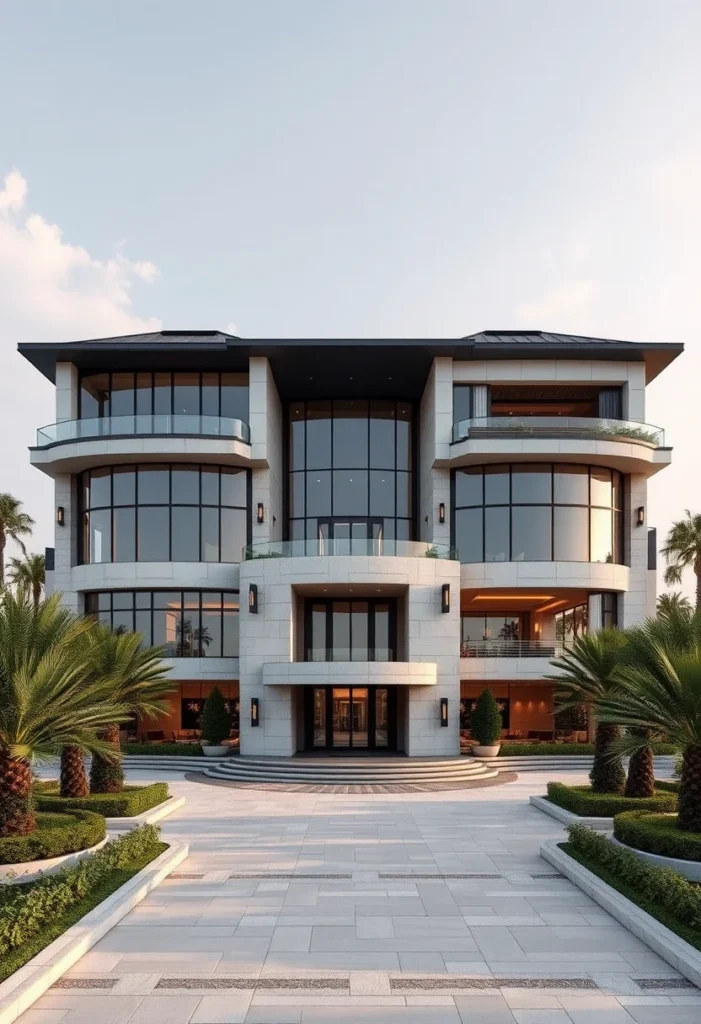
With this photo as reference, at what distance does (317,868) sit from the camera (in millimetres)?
13555

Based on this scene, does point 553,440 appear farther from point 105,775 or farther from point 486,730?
point 105,775

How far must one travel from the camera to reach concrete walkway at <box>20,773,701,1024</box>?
7.75 m

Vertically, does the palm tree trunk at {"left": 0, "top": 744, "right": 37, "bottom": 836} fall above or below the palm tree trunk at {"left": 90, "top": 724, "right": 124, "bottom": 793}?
above

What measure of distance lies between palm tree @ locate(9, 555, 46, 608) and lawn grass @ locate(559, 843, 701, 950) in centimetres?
4455

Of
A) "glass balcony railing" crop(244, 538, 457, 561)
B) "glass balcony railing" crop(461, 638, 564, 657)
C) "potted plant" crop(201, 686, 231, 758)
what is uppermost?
"glass balcony railing" crop(244, 538, 457, 561)

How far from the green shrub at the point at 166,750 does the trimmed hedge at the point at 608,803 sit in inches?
579

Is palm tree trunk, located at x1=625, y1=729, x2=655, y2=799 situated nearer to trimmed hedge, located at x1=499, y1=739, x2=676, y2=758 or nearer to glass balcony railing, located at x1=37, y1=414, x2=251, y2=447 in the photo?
trimmed hedge, located at x1=499, y1=739, x2=676, y2=758

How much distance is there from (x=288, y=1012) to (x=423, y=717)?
20.2 meters

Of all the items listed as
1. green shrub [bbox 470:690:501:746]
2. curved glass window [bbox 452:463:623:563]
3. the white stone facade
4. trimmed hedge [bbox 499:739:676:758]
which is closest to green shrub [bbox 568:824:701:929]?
the white stone facade

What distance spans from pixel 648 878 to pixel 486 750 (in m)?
17.1

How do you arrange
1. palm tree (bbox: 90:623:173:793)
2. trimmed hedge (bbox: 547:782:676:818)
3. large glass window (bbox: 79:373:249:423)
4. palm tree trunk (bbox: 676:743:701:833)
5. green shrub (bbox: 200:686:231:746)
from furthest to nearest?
large glass window (bbox: 79:373:249:423) → green shrub (bbox: 200:686:231:746) → palm tree (bbox: 90:623:173:793) → trimmed hedge (bbox: 547:782:676:818) → palm tree trunk (bbox: 676:743:701:833)

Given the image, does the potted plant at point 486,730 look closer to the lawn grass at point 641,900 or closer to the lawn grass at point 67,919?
the lawn grass at point 641,900

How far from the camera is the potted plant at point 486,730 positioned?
90.6 feet

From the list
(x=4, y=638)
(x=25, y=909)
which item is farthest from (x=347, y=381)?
(x=25, y=909)
